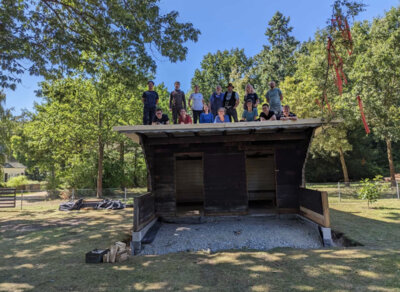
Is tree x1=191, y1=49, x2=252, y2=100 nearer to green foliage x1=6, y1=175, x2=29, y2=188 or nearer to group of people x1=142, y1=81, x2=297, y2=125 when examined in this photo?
green foliage x1=6, y1=175, x2=29, y2=188

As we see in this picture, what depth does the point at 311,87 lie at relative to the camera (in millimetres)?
18141

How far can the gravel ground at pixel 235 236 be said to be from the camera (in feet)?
17.4

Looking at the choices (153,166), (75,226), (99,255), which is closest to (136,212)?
(99,255)

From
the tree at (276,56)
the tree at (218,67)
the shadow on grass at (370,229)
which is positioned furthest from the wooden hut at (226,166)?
the tree at (218,67)

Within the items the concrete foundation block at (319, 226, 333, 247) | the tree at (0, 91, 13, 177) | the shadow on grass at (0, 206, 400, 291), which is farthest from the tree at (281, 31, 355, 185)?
the tree at (0, 91, 13, 177)

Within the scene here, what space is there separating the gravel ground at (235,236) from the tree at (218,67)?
32.1 m

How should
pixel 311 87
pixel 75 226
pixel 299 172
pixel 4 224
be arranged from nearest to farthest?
pixel 299 172
pixel 75 226
pixel 4 224
pixel 311 87

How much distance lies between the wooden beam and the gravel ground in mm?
2286

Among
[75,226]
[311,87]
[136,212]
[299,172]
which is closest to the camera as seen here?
[136,212]

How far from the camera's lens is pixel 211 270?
12.9ft

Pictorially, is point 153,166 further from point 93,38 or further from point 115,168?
point 115,168

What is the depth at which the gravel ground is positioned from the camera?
209 inches

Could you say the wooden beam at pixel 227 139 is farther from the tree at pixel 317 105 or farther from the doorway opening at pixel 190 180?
the tree at pixel 317 105

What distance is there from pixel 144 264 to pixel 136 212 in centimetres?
134
